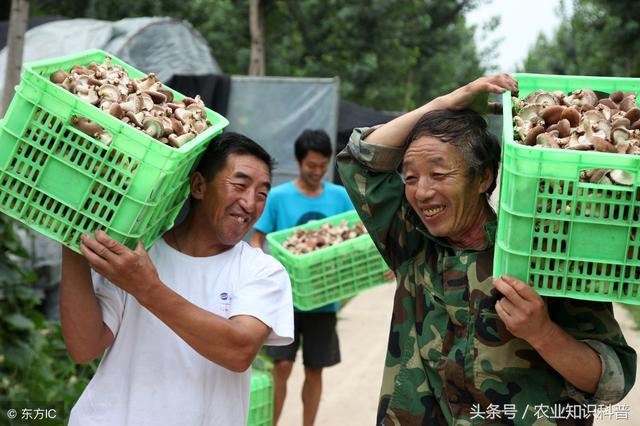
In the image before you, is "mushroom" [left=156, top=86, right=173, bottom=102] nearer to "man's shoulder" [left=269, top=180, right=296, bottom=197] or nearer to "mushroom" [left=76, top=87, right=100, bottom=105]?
"mushroom" [left=76, top=87, right=100, bottom=105]

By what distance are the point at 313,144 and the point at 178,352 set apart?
317 centimetres

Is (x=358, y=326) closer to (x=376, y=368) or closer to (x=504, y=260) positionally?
(x=376, y=368)

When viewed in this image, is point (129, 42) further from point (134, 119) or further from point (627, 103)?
point (627, 103)

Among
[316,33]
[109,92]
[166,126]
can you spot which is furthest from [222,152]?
[316,33]

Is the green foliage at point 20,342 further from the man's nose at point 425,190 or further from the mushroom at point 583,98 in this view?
the mushroom at point 583,98

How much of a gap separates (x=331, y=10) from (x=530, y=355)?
14467 millimetres

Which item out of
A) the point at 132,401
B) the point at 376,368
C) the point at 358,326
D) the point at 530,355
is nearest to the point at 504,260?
the point at 530,355

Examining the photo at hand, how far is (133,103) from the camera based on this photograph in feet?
8.75

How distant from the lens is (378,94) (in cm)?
1722

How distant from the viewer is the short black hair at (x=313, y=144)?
19.0 feet

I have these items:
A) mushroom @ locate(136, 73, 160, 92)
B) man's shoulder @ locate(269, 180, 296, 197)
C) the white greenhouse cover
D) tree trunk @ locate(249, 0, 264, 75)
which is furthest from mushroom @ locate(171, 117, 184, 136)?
tree trunk @ locate(249, 0, 264, 75)

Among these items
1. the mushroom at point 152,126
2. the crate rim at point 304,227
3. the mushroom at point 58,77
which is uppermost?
the mushroom at point 58,77

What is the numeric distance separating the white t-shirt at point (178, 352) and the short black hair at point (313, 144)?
9.64 ft

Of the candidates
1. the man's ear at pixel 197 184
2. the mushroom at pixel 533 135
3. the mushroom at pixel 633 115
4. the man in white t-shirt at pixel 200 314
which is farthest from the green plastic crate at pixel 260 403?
the mushroom at pixel 633 115
